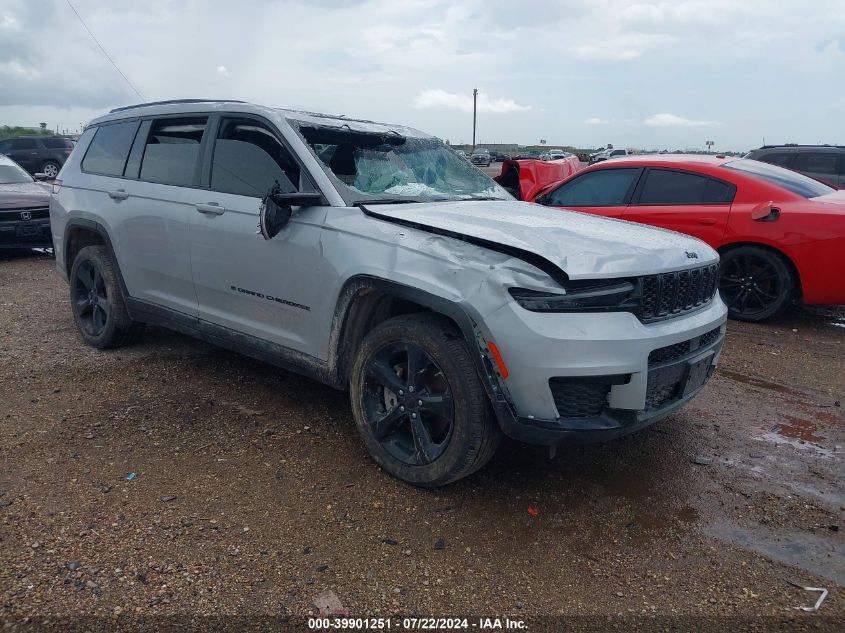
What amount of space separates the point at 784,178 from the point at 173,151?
5.71m

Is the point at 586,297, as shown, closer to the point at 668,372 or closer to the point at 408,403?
the point at 668,372

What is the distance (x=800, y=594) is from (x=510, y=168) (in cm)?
487

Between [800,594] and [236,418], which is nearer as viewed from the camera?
[800,594]

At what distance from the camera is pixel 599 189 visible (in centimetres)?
733

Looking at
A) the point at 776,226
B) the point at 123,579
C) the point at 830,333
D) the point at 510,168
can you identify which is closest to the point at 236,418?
the point at 123,579

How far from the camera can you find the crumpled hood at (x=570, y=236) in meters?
2.93

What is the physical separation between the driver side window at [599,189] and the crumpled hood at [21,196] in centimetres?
729

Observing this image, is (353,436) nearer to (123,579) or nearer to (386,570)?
(386,570)

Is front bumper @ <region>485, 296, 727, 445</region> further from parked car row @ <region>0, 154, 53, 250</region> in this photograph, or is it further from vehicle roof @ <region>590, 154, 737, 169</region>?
parked car row @ <region>0, 154, 53, 250</region>

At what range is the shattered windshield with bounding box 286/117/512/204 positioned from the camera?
12.7 ft

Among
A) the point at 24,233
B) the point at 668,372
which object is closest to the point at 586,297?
the point at 668,372

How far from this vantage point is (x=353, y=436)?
12.8 ft

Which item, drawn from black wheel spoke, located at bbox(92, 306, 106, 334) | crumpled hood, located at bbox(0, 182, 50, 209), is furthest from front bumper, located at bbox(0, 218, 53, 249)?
black wheel spoke, located at bbox(92, 306, 106, 334)

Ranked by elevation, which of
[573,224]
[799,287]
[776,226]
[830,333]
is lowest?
[830,333]
